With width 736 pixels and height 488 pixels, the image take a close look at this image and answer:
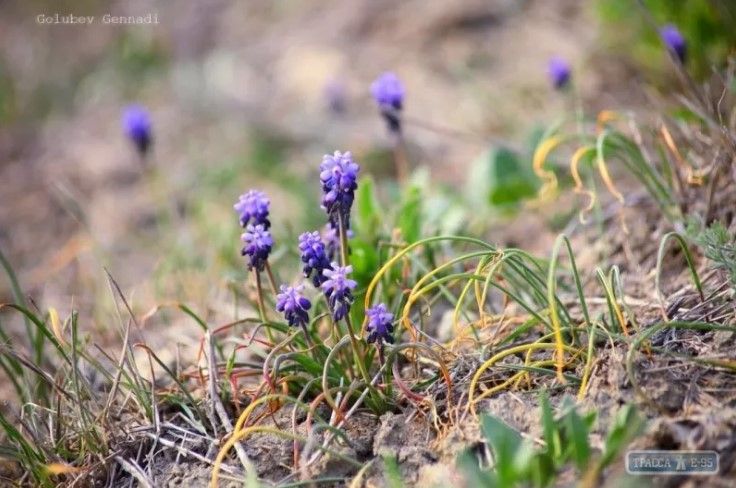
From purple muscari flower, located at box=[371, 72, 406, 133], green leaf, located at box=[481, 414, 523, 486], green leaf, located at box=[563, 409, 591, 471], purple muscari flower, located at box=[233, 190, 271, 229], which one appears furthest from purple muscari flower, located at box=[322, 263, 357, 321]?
purple muscari flower, located at box=[371, 72, 406, 133]

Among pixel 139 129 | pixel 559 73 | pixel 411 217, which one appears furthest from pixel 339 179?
pixel 139 129

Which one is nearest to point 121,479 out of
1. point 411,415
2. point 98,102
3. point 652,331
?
point 411,415

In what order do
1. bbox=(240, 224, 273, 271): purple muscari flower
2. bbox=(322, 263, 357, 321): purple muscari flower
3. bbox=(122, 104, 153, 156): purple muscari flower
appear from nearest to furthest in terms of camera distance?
bbox=(322, 263, 357, 321): purple muscari flower, bbox=(240, 224, 273, 271): purple muscari flower, bbox=(122, 104, 153, 156): purple muscari flower

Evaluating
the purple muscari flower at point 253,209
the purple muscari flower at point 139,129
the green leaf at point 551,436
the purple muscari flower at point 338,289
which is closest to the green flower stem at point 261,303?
the purple muscari flower at point 253,209

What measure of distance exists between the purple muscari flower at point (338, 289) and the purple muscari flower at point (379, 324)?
64mm

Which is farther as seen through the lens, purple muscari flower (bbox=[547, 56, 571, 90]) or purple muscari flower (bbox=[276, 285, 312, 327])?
purple muscari flower (bbox=[547, 56, 571, 90])

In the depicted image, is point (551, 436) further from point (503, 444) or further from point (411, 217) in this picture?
point (411, 217)

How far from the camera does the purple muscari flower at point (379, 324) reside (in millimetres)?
1830

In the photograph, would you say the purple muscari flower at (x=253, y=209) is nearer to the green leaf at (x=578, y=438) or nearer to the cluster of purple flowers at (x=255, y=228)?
the cluster of purple flowers at (x=255, y=228)

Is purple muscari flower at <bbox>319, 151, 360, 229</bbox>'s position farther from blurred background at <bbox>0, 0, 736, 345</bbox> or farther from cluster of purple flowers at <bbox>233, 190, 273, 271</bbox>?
blurred background at <bbox>0, 0, 736, 345</bbox>

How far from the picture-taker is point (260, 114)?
4812 millimetres

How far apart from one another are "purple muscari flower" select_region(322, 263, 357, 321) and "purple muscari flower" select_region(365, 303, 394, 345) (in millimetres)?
64

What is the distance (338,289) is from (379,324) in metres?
0.13

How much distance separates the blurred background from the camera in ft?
10.7
